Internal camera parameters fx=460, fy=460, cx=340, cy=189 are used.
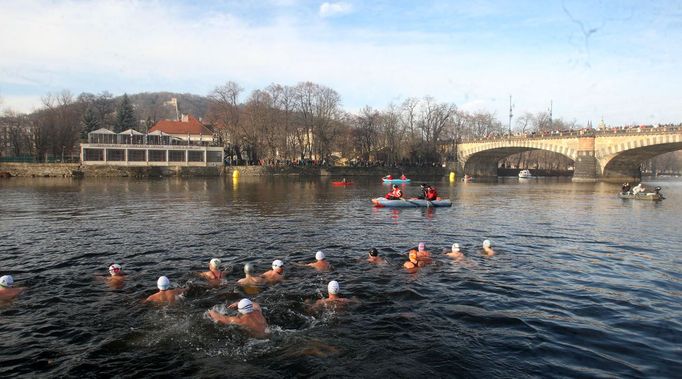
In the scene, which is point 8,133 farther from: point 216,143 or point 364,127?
point 364,127

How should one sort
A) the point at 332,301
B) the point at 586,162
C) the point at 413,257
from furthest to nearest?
the point at 586,162 < the point at 413,257 < the point at 332,301

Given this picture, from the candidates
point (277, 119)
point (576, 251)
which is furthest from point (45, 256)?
point (277, 119)

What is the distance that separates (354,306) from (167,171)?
76.3 meters

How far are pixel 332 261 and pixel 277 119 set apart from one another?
257 ft

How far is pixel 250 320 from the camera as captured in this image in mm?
10492

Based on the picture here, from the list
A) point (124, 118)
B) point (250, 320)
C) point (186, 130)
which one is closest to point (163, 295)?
point (250, 320)

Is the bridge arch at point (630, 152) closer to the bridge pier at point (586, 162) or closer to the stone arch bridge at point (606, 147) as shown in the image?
the stone arch bridge at point (606, 147)

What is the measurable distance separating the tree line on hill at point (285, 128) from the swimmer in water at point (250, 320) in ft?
268

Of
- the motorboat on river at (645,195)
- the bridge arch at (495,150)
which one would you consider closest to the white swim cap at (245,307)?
the motorboat on river at (645,195)

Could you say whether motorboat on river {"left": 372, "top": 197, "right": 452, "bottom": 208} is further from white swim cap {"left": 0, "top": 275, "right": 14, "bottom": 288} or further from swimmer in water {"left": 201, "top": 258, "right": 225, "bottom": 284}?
white swim cap {"left": 0, "top": 275, "right": 14, "bottom": 288}

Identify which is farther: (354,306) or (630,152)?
(630,152)

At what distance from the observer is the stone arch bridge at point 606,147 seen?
65.8 m

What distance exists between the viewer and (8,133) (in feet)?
318

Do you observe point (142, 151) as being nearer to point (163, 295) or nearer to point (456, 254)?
point (456, 254)
